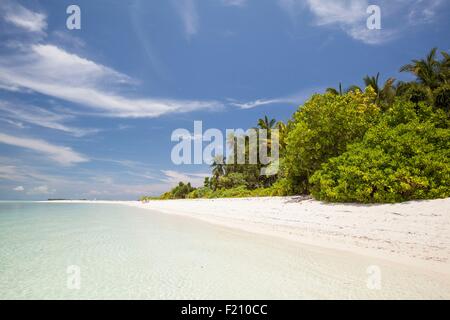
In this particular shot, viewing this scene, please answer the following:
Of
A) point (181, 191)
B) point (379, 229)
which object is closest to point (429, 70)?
point (379, 229)

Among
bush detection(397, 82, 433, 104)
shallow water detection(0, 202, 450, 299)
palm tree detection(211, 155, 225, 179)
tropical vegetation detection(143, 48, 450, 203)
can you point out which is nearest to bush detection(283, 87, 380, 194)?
tropical vegetation detection(143, 48, 450, 203)

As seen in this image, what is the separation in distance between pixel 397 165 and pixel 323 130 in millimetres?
4985

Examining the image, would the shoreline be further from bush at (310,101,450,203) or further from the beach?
Result: bush at (310,101,450,203)

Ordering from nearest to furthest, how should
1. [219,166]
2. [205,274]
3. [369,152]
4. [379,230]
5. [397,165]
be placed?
1. [205,274]
2. [379,230]
3. [397,165]
4. [369,152]
5. [219,166]

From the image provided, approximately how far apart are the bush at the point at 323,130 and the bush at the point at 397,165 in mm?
2183

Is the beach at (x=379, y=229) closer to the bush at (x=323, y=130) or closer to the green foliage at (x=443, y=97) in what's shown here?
the bush at (x=323, y=130)

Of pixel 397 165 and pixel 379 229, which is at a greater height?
pixel 397 165

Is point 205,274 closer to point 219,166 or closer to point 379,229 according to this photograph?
point 379,229

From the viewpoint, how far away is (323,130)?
14.2 meters

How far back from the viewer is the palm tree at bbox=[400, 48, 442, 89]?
2400 cm

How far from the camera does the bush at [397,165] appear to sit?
29.0 ft

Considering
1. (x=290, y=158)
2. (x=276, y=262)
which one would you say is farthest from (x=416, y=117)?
(x=276, y=262)

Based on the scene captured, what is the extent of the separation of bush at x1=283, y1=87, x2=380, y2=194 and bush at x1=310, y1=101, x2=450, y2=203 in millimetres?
2183
